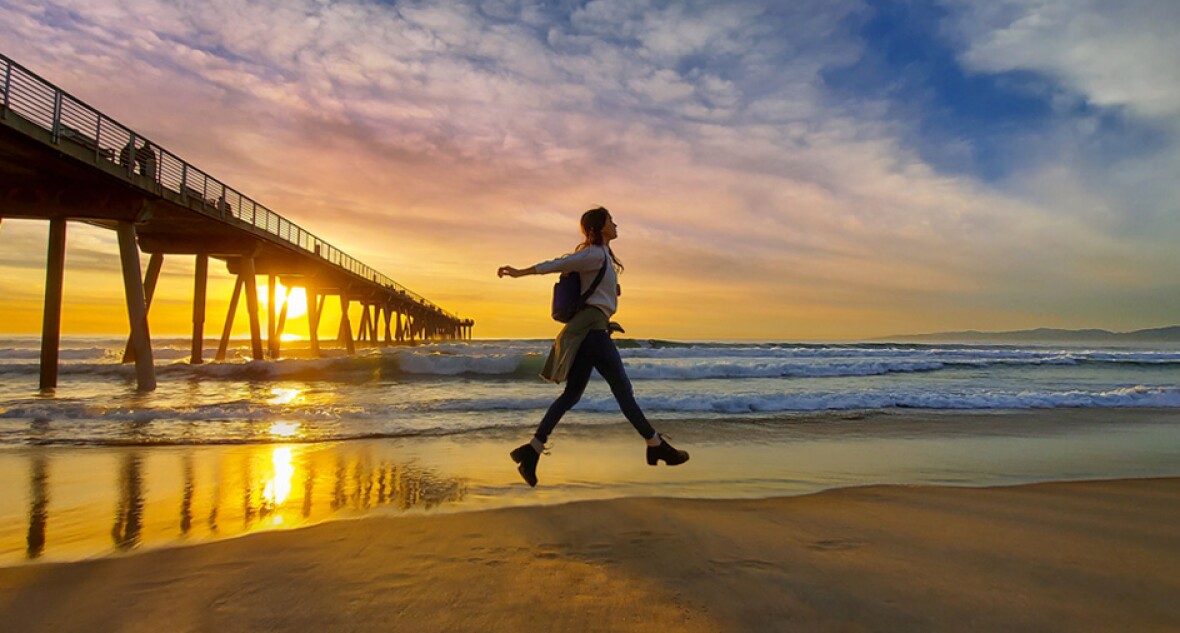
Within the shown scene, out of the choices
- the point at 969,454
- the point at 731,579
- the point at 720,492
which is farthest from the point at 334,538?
the point at 969,454

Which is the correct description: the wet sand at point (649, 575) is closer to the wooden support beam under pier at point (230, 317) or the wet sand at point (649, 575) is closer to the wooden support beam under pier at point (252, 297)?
the wooden support beam under pier at point (252, 297)

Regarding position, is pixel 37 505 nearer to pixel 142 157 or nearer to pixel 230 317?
pixel 142 157

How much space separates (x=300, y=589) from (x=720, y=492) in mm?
2554

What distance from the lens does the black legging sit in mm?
4172

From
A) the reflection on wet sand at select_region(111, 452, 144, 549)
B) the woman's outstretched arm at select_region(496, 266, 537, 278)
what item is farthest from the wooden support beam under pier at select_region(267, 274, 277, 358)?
the woman's outstretched arm at select_region(496, 266, 537, 278)

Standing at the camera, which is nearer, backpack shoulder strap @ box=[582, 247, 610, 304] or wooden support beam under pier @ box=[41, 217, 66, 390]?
backpack shoulder strap @ box=[582, 247, 610, 304]

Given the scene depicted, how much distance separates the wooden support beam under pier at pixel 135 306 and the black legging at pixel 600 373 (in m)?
13.4

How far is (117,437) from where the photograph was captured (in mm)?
6328

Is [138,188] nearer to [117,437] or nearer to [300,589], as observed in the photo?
[117,437]

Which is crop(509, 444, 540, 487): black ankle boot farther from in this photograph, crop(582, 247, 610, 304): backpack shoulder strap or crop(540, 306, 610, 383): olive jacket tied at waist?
crop(582, 247, 610, 304): backpack shoulder strap

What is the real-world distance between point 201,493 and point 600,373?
270cm

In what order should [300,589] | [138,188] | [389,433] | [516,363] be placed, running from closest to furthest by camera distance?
1. [300,589]
2. [389,433]
3. [138,188]
4. [516,363]

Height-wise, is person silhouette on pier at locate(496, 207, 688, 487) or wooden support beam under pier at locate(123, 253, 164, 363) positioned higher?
wooden support beam under pier at locate(123, 253, 164, 363)

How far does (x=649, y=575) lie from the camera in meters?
2.41
